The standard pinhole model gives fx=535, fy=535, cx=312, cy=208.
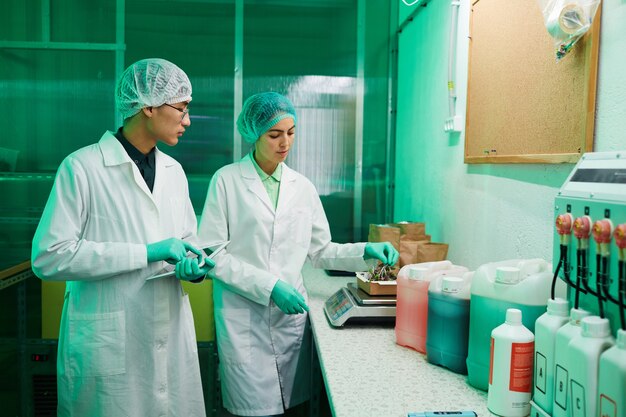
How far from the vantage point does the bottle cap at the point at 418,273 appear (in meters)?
1.54

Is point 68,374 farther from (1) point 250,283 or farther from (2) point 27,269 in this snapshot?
(2) point 27,269

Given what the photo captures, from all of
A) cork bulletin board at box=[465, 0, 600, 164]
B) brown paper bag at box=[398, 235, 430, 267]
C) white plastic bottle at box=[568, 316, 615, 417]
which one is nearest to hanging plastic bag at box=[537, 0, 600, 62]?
cork bulletin board at box=[465, 0, 600, 164]

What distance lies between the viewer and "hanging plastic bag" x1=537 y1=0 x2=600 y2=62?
123 centimetres

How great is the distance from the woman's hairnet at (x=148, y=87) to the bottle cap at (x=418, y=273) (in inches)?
37.3

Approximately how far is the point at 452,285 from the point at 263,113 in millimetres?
1069

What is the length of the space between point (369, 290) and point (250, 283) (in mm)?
419

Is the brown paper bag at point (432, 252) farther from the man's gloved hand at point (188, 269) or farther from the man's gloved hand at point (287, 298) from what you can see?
the man's gloved hand at point (188, 269)

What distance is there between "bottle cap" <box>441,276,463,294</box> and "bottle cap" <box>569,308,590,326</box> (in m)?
0.42

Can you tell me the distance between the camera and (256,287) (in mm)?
1886

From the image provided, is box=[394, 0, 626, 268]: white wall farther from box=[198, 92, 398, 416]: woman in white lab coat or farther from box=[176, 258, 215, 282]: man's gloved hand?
box=[176, 258, 215, 282]: man's gloved hand

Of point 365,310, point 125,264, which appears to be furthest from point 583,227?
point 125,264

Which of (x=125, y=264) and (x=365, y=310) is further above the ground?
(x=125, y=264)

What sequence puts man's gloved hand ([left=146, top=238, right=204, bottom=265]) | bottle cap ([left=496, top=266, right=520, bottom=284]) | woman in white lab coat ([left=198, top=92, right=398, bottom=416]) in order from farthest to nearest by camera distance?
woman in white lab coat ([left=198, top=92, right=398, bottom=416]) < man's gloved hand ([left=146, top=238, right=204, bottom=265]) < bottle cap ([left=496, top=266, right=520, bottom=284])

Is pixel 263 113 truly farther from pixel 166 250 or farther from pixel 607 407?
pixel 607 407
